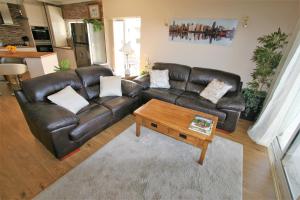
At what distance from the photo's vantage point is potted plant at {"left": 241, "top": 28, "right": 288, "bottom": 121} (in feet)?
8.23

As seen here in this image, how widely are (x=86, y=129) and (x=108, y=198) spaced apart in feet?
2.99

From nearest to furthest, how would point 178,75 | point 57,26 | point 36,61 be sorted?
point 178,75, point 36,61, point 57,26

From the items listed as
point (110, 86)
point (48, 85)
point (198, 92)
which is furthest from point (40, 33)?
point (198, 92)

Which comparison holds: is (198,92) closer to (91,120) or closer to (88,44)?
(91,120)

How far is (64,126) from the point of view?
1745 millimetres

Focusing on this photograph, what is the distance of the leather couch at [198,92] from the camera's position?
8.04ft

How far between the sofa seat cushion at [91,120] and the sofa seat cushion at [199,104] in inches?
52.7

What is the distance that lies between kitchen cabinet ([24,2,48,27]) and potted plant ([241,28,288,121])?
6946mm

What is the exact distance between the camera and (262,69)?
263 cm

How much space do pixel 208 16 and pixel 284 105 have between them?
2.23 m

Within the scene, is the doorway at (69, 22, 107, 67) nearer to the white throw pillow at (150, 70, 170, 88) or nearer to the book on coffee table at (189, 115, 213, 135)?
the white throw pillow at (150, 70, 170, 88)

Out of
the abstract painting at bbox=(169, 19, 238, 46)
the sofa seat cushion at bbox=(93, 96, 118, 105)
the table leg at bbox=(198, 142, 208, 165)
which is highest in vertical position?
the abstract painting at bbox=(169, 19, 238, 46)

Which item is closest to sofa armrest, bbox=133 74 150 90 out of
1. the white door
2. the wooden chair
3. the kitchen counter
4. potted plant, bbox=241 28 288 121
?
potted plant, bbox=241 28 288 121

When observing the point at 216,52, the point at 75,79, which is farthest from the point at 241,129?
the point at 75,79
